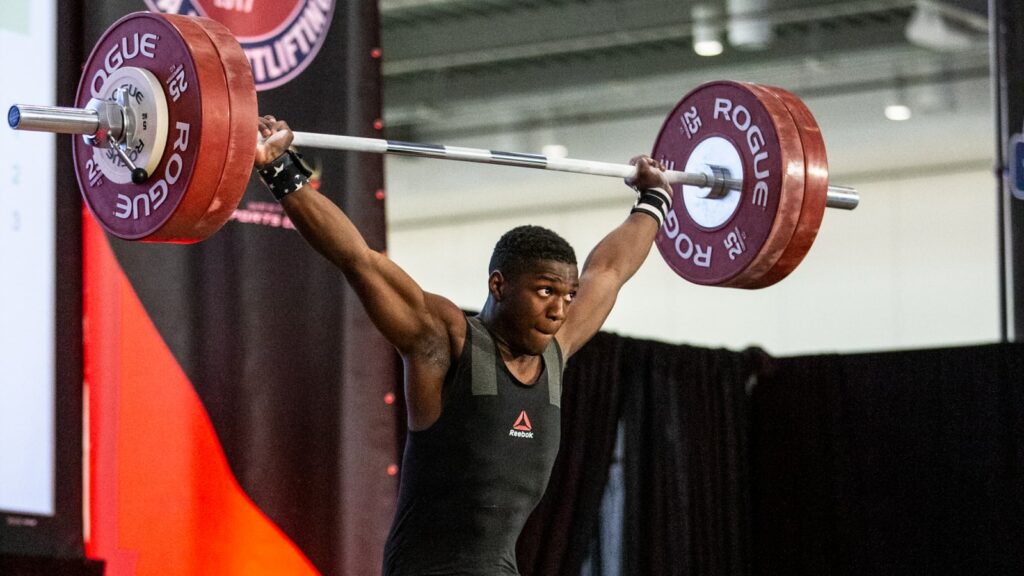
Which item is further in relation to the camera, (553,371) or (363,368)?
(363,368)

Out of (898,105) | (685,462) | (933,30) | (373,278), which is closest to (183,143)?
(373,278)

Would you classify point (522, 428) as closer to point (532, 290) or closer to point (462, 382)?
point (462, 382)

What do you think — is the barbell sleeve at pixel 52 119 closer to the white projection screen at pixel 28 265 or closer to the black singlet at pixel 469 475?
the black singlet at pixel 469 475

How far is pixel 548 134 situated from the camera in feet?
36.2

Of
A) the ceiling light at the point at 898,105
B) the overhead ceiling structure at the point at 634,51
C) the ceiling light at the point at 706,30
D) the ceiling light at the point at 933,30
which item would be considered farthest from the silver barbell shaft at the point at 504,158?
the ceiling light at the point at 898,105

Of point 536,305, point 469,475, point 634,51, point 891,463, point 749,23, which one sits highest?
point 634,51

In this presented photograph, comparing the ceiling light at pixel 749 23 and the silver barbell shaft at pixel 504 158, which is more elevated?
the ceiling light at pixel 749 23

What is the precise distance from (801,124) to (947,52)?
5.84 m

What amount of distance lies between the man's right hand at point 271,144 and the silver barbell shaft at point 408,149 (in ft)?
0.15

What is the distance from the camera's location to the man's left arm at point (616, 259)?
134 inches

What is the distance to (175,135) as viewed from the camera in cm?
291

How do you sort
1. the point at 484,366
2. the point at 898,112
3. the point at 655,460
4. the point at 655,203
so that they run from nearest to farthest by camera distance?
the point at 484,366
the point at 655,203
the point at 655,460
the point at 898,112

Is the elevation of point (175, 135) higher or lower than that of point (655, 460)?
higher

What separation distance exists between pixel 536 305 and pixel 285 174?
59 cm
